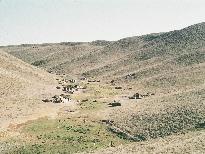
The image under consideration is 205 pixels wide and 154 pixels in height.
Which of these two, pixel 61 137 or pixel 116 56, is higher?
pixel 116 56

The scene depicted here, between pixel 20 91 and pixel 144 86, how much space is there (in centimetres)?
3411

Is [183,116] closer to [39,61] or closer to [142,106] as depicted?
[142,106]

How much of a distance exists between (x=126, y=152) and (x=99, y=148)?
20.4 ft

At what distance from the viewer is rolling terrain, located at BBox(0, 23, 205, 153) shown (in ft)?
202

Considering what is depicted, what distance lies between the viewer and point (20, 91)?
9219 centimetres

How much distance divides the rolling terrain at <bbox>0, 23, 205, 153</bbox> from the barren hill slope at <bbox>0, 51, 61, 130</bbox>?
1.75 ft

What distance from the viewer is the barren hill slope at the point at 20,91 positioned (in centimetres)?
7481

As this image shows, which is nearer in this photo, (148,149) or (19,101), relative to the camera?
(148,149)

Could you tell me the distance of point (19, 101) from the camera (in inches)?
3305

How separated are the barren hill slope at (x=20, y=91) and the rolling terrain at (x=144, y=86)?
53cm

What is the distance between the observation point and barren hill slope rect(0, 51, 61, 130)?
7481 cm

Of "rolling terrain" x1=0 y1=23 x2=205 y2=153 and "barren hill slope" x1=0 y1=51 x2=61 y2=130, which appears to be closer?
"rolling terrain" x1=0 y1=23 x2=205 y2=153

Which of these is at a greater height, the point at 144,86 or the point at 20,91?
the point at 20,91

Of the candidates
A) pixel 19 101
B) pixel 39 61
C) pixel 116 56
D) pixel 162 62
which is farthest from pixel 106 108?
pixel 39 61
